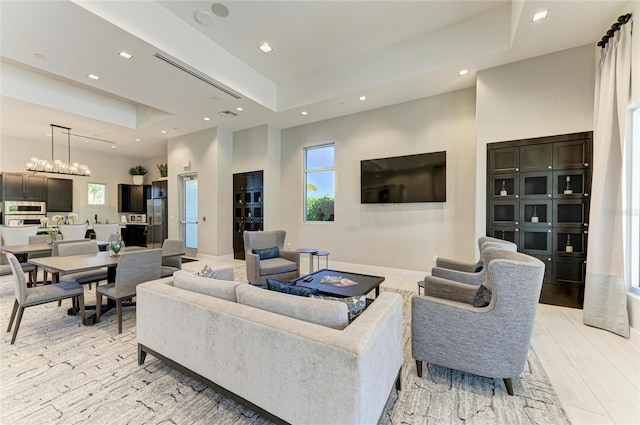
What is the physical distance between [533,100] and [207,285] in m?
4.76

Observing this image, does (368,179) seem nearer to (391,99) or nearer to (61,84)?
(391,99)

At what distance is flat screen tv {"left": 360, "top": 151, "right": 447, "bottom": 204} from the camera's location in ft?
15.6

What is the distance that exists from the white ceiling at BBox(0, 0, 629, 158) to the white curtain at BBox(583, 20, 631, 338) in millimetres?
559

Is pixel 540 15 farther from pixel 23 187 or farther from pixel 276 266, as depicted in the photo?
pixel 23 187

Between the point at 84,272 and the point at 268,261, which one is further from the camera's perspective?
the point at 268,261

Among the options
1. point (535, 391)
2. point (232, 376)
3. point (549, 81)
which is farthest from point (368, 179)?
point (232, 376)

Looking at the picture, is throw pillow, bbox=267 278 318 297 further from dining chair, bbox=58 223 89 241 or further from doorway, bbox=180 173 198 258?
doorway, bbox=180 173 198 258

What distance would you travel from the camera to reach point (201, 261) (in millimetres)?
6887

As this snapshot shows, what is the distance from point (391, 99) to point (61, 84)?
6749 millimetres

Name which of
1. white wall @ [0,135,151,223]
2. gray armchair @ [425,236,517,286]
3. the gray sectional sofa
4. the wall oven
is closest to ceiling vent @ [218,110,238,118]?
the gray sectional sofa

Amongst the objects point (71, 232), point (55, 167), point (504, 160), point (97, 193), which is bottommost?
point (71, 232)

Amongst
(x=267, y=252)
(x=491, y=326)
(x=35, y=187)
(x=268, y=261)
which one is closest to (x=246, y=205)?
(x=267, y=252)

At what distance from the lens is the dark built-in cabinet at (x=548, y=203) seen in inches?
137

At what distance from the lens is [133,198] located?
956cm
